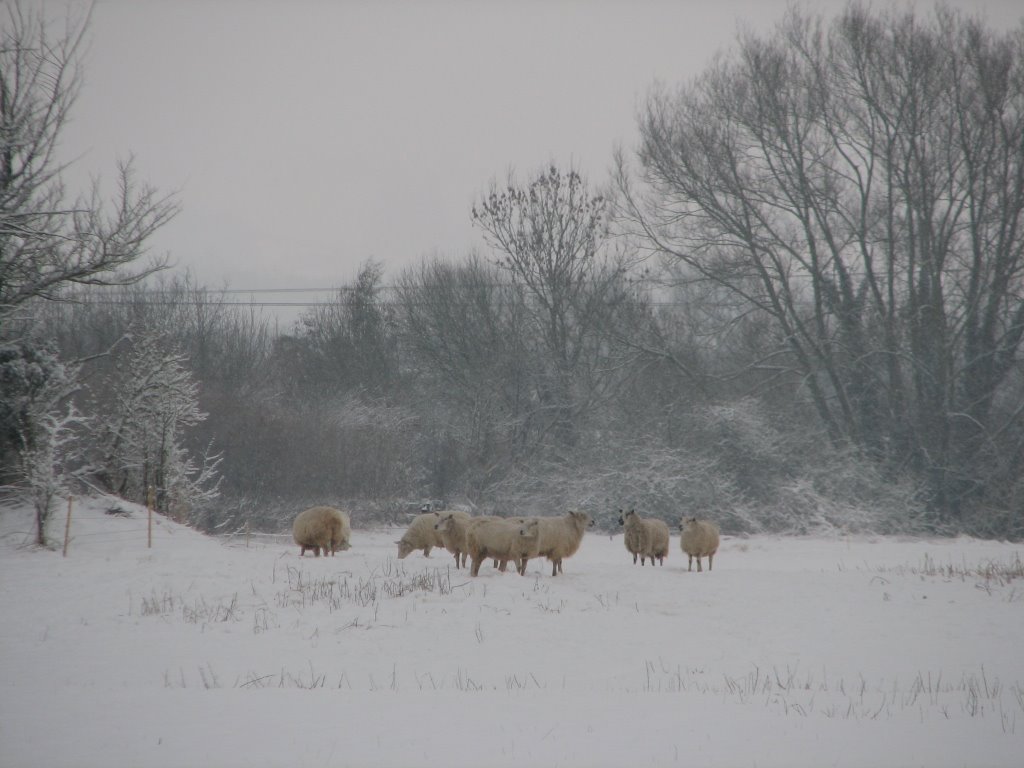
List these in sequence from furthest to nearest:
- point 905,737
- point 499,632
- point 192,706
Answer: point 499,632 < point 192,706 < point 905,737

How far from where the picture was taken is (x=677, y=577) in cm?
1499

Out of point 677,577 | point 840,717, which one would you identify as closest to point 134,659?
point 840,717

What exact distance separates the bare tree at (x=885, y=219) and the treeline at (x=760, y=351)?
96 millimetres

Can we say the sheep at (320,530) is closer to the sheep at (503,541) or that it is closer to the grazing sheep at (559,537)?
the sheep at (503,541)

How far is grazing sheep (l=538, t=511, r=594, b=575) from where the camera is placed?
14.9 metres

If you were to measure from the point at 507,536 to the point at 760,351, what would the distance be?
836 inches

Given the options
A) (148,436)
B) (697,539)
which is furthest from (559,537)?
(148,436)

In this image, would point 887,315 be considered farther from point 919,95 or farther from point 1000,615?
point 1000,615

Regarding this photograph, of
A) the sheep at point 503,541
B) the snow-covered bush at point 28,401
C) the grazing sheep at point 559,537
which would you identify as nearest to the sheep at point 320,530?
the sheep at point 503,541

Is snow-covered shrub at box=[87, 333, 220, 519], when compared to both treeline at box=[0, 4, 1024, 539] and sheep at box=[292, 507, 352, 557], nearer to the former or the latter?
treeline at box=[0, 4, 1024, 539]

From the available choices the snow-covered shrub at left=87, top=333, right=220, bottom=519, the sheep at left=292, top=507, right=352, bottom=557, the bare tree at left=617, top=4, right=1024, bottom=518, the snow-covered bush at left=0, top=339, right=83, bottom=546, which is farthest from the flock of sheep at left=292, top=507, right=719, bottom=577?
the bare tree at left=617, top=4, right=1024, bottom=518

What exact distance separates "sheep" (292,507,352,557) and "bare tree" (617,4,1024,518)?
19080 millimetres

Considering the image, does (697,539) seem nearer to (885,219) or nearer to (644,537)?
(644,537)

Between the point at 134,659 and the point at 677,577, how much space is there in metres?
9.38
